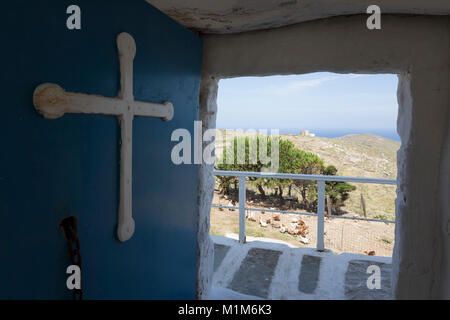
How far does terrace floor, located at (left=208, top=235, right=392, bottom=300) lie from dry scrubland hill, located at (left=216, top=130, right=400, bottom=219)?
425 cm

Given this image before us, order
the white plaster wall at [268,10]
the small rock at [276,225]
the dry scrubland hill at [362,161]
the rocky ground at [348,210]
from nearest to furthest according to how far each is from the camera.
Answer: the white plaster wall at [268,10] < the rocky ground at [348,210] < the small rock at [276,225] < the dry scrubland hill at [362,161]

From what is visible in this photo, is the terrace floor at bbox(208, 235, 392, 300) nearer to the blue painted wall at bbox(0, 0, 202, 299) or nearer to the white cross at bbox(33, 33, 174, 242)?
the blue painted wall at bbox(0, 0, 202, 299)

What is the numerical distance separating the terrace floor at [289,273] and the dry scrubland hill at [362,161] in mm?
4248

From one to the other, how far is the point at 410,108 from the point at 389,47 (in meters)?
0.31

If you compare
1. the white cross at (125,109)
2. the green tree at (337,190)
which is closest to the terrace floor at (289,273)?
the white cross at (125,109)

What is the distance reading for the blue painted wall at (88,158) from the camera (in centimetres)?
73

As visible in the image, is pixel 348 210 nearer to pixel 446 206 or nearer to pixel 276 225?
pixel 276 225

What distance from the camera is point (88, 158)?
0.94 metres

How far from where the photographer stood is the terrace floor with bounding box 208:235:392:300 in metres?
2.03

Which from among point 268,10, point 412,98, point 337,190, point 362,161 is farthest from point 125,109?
point 362,161

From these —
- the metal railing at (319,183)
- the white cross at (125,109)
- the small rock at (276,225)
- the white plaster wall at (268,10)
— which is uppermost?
the white plaster wall at (268,10)

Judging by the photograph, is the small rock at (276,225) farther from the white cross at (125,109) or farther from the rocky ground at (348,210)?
the white cross at (125,109)
